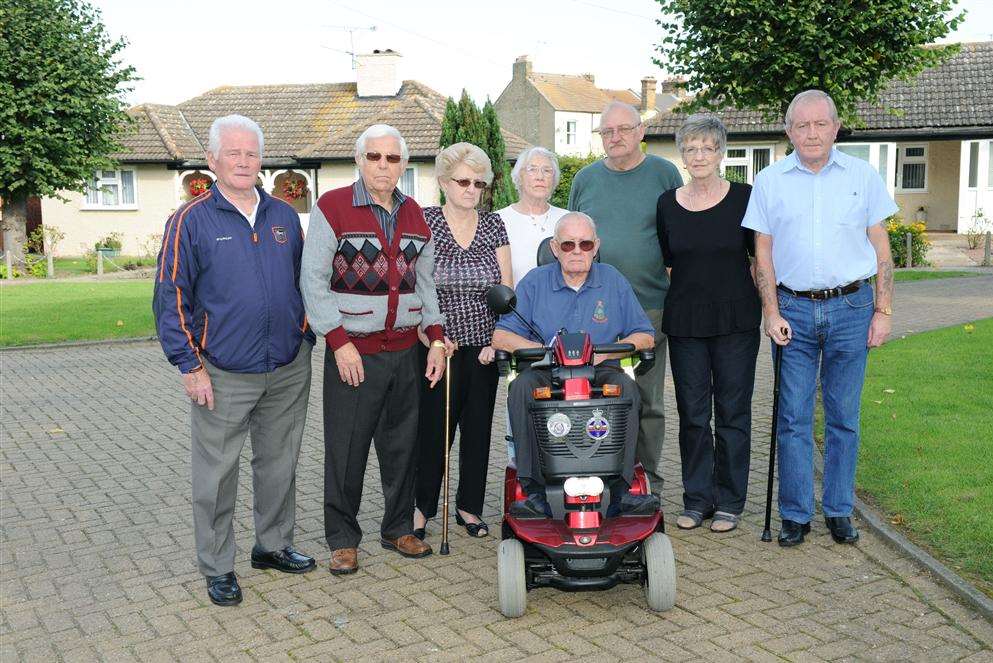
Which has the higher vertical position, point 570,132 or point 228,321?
point 570,132

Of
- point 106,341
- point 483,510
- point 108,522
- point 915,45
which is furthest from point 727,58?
point 108,522

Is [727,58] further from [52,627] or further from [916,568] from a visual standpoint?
[52,627]

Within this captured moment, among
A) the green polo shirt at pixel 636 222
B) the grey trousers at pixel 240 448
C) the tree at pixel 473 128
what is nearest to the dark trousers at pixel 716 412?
the green polo shirt at pixel 636 222

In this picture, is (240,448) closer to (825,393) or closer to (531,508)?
(531,508)

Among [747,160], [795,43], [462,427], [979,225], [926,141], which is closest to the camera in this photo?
[462,427]

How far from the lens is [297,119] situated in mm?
35844

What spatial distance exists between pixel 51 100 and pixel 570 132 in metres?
36.3

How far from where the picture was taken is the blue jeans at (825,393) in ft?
17.0

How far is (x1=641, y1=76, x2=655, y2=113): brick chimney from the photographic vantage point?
62719 millimetres

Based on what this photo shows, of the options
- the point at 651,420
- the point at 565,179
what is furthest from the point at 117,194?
the point at 651,420

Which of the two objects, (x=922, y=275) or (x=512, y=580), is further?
(x=922, y=275)

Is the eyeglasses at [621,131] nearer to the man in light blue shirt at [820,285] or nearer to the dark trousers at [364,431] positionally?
the man in light blue shirt at [820,285]

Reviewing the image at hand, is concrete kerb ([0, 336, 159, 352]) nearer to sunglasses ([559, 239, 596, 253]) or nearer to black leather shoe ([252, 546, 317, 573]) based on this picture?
black leather shoe ([252, 546, 317, 573])

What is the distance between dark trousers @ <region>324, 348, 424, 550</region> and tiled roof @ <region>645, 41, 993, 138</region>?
24.6 metres
